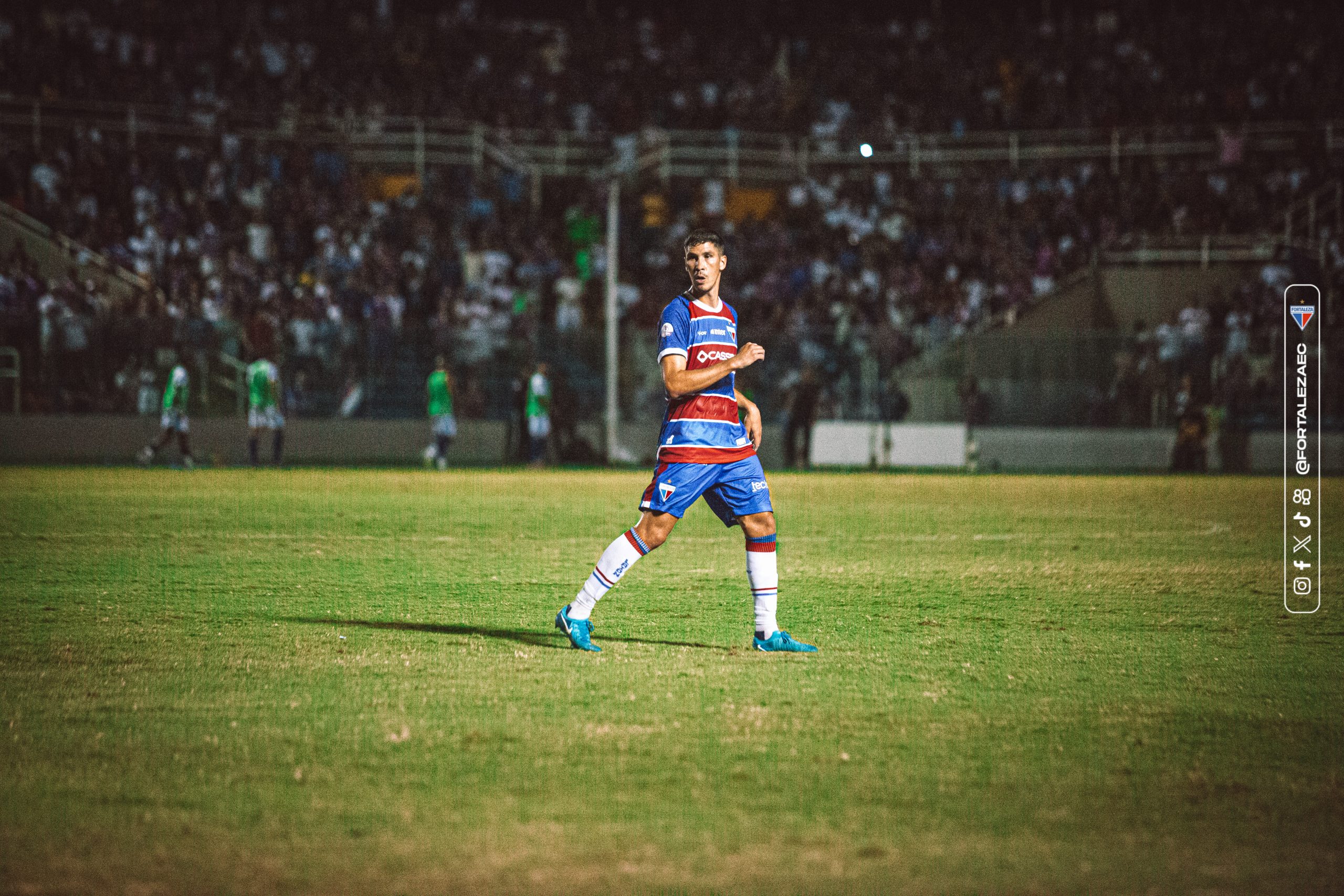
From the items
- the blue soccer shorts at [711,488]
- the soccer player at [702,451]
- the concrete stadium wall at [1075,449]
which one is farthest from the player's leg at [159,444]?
the blue soccer shorts at [711,488]

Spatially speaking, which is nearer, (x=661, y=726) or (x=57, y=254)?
(x=661, y=726)

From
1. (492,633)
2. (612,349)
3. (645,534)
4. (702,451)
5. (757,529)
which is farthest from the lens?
(612,349)

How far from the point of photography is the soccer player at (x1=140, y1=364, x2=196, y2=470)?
24875mm

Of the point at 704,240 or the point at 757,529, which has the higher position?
the point at 704,240

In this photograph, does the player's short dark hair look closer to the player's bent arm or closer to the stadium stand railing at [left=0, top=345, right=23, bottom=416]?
the player's bent arm

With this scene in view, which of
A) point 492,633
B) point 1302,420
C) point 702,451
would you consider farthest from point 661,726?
point 1302,420

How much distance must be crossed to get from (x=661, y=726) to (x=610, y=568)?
1.78 meters

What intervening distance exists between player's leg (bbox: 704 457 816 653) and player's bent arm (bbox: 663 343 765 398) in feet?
1.58

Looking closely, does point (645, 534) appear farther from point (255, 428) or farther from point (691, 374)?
point (255, 428)

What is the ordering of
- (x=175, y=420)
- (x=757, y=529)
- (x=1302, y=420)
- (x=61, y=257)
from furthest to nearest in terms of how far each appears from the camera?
(x=61, y=257), (x=175, y=420), (x=1302, y=420), (x=757, y=529)

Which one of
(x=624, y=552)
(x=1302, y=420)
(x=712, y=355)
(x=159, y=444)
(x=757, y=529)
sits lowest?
(x=624, y=552)

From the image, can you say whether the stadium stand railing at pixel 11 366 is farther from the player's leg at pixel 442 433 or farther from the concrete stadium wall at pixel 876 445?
the player's leg at pixel 442 433

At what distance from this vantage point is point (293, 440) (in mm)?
27203

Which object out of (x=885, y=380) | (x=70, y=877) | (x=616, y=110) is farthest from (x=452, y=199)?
(x=70, y=877)
